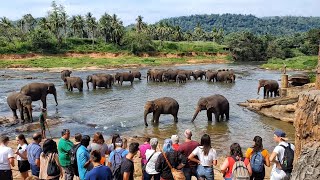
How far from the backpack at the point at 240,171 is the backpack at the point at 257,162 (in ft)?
2.14

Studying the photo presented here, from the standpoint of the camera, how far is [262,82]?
95.3 ft

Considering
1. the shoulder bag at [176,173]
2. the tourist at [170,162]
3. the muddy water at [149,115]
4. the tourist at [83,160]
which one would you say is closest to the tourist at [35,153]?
the tourist at [83,160]

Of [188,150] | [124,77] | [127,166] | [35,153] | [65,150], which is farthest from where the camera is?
[124,77]

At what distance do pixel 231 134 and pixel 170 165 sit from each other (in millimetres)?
10867

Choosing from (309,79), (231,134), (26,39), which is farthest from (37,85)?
(26,39)

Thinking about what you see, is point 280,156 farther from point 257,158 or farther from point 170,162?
point 170,162

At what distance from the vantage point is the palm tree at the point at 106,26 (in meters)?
87.0

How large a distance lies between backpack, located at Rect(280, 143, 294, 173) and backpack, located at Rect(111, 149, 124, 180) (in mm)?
2822

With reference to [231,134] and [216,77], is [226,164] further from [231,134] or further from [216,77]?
[216,77]

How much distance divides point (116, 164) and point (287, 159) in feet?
9.79

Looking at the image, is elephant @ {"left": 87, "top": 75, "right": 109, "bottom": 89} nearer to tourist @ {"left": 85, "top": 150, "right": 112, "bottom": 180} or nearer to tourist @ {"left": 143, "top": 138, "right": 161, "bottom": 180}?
tourist @ {"left": 143, "top": 138, "right": 161, "bottom": 180}

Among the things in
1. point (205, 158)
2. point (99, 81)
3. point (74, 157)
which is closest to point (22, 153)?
point (74, 157)

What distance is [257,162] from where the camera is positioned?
7113mm

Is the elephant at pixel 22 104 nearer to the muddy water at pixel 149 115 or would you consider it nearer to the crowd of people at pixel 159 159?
the muddy water at pixel 149 115
